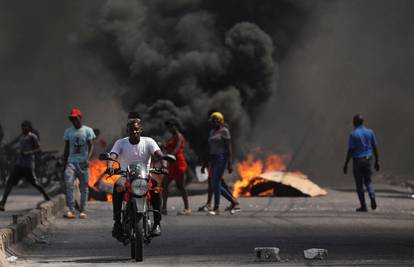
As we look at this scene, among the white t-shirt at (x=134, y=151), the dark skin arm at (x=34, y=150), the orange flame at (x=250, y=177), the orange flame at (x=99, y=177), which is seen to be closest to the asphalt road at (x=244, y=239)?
the white t-shirt at (x=134, y=151)

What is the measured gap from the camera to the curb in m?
11.9

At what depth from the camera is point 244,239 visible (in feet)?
44.0

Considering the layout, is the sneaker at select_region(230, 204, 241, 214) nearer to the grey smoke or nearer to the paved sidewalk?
the paved sidewalk

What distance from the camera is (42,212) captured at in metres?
16.5

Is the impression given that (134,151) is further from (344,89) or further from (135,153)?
(344,89)

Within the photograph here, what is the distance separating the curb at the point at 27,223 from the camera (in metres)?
11.9

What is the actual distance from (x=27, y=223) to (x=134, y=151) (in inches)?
119

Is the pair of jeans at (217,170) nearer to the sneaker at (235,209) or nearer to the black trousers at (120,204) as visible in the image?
the sneaker at (235,209)

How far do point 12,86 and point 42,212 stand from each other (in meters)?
40.5

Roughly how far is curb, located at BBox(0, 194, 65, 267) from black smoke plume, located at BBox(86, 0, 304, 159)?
1343cm

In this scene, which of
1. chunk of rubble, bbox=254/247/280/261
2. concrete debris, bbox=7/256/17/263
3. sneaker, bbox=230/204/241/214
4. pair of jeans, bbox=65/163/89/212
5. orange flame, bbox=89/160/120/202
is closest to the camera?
chunk of rubble, bbox=254/247/280/261

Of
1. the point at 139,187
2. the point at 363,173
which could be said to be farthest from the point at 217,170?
the point at 139,187

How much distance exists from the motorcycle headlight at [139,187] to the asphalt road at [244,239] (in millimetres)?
706

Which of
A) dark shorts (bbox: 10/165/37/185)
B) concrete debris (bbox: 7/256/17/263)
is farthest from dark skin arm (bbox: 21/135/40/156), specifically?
concrete debris (bbox: 7/256/17/263)
